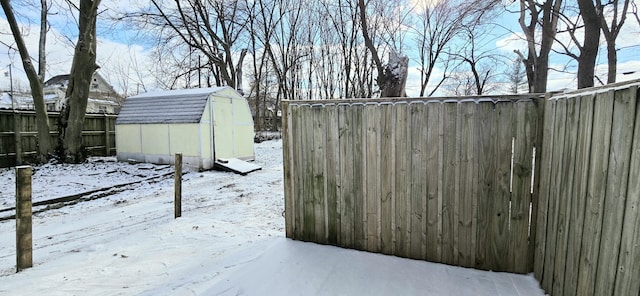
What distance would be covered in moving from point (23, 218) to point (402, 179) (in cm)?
339

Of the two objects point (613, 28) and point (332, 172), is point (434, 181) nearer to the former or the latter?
point (332, 172)

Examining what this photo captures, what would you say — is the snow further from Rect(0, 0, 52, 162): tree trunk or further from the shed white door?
Rect(0, 0, 52, 162): tree trunk

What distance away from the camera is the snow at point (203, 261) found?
7.56ft

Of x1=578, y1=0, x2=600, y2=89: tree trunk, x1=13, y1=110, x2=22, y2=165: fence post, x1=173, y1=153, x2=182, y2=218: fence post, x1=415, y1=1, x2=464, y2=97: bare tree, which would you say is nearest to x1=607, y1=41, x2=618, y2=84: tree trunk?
x1=578, y1=0, x2=600, y2=89: tree trunk

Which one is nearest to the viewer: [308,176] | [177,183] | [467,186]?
[467,186]

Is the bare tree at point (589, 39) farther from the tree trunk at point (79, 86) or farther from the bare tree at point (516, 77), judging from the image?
the bare tree at point (516, 77)

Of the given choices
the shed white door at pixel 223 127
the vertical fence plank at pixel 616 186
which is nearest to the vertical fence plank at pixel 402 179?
the vertical fence plank at pixel 616 186

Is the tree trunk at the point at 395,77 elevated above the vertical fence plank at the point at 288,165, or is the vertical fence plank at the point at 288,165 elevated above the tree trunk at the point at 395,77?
the tree trunk at the point at 395,77

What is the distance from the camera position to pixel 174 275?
8.60 ft

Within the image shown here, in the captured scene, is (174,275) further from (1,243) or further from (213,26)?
(213,26)

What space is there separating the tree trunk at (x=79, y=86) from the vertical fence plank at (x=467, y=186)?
10882 mm

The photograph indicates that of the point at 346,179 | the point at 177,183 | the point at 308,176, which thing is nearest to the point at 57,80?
the point at 177,183

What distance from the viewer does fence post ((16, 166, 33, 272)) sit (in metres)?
2.82

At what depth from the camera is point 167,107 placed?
1002 cm
